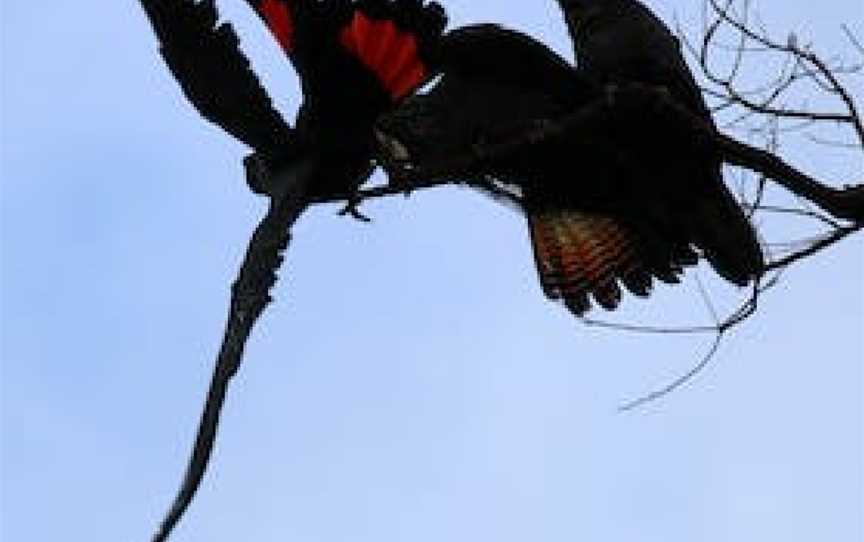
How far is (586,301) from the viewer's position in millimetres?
3932

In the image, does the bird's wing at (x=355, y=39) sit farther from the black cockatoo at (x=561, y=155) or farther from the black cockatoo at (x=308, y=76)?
the black cockatoo at (x=561, y=155)

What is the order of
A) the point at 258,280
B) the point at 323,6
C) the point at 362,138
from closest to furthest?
the point at 258,280 < the point at 323,6 < the point at 362,138

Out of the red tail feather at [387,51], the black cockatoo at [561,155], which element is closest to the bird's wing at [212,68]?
the red tail feather at [387,51]

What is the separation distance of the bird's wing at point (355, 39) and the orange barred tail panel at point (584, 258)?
4.78 ft

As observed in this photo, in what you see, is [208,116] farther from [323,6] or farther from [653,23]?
[653,23]

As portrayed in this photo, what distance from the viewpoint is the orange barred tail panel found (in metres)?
3.82

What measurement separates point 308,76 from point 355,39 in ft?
0.29

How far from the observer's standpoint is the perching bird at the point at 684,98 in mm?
3469

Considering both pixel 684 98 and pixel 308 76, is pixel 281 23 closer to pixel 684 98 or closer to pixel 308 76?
pixel 308 76

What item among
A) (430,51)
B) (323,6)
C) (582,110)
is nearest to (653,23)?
(582,110)

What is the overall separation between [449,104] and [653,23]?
54 centimetres

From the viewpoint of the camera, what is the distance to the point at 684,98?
3557 millimetres

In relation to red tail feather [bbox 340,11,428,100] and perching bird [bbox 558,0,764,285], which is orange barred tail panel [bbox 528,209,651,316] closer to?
perching bird [bbox 558,0,764,285]

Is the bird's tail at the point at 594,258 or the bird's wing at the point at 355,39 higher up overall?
the bird's wing at the point at 355,39
